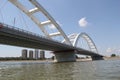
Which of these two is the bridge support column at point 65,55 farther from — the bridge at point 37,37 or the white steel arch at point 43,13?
the white steel arch at point 43,13

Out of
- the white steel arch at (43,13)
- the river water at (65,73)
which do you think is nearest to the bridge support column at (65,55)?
the white steel arch at (43,13)

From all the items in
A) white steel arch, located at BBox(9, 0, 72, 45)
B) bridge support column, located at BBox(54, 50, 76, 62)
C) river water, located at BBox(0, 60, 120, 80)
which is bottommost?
river water, located at BBox(0, 60, 120, 80)

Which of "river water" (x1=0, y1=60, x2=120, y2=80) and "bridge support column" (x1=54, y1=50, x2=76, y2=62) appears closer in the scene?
"river water" (x1=0, y1=60, x2=120, y2=80)

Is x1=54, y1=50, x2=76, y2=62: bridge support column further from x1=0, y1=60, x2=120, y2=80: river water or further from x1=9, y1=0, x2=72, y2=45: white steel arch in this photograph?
x1=0, y1=60, x2=120, y2=80: river water

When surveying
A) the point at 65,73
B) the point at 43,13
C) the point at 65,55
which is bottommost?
the point at 65,73

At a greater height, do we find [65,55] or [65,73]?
[65,55]

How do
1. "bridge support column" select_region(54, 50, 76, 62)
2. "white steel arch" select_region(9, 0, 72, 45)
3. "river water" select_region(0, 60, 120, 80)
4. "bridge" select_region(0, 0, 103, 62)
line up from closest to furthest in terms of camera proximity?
"river water" select_region(0, 60, 120, 80)
"bridge" select_region(0, 0, 103, 62)
"white steel arch" select_region(9, 0, 72, 45)
"bridge support column" select_region(54, 50, 76, 62)

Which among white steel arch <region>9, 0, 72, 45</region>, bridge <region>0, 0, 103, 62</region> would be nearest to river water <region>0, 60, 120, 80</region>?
bridge <region>0, 0, 103, 62</region>

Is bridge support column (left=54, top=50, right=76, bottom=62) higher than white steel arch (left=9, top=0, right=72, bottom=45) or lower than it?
lower

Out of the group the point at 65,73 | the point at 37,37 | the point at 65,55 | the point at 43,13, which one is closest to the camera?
the point at 65,73

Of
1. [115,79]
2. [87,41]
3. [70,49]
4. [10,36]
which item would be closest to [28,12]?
[10,36]

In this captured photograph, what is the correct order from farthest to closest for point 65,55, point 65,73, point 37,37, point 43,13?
point 65,55, point 43,13, point 37,37, point 65,73

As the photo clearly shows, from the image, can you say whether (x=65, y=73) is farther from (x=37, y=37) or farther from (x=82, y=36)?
(x=82, y=36)

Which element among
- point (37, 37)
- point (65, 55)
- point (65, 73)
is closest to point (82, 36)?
point (65, 55)
